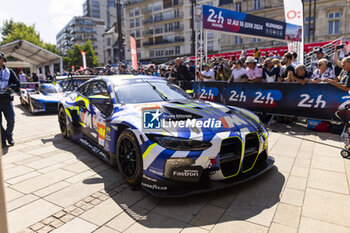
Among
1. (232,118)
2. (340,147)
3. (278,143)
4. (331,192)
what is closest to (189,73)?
(278,143)

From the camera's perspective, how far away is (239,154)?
9.46 feet

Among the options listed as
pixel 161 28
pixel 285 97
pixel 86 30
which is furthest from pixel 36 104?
pixel 86 30

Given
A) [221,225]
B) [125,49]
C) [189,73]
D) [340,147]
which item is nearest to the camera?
[221,225]

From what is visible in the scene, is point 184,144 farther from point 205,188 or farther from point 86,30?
point 86,30

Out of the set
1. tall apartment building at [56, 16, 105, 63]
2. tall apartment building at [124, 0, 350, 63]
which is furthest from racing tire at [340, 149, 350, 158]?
tall apartment building at [56, 16, 105, 63]

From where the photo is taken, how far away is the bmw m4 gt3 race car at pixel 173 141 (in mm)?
2699

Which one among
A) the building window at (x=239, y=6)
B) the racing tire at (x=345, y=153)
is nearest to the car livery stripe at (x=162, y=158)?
the racing tire at (x=345, y=153)

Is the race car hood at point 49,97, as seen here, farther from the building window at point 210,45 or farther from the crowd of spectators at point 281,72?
the building window at point 210,45

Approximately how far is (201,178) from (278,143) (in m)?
3.00

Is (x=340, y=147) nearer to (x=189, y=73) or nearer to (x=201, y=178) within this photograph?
(x=201, y=178)

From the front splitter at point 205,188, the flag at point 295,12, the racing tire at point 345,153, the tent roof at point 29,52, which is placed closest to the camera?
the front splitter at point 205,188

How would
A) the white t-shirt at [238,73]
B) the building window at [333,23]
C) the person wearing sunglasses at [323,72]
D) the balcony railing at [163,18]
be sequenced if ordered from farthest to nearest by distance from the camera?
the balcony railing at [163,18] < the building window at [333,23] < the white t-shirt at [238,73] < the person wearing sunglasses at [323,72]

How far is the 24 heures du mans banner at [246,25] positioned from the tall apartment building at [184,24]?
21894 mm

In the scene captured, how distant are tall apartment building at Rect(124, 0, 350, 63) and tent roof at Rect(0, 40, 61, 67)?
82.5 ft
